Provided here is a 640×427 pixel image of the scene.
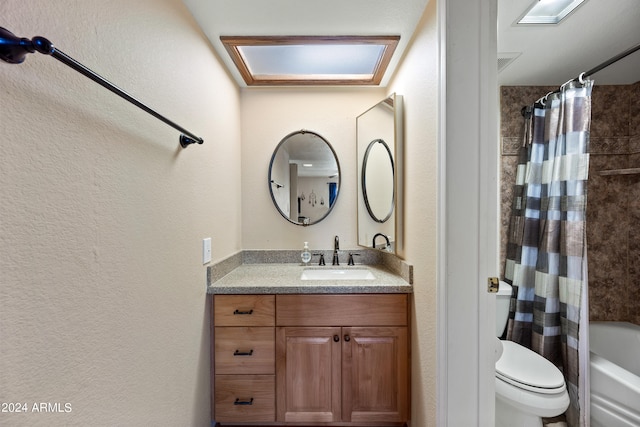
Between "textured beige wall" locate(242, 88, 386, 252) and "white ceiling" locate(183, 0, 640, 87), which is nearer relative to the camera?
"white ceiling" locate(183, 0, 640, 87)

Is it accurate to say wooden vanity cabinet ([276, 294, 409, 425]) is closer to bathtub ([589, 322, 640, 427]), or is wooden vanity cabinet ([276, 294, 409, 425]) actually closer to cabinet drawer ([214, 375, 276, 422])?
cabinet drawer ([214, 375, 276, 422])

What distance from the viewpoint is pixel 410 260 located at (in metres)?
1.40

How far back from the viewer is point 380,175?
1.74m

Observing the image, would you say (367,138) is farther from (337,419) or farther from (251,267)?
(337,419)

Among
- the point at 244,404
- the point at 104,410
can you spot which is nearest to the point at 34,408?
the point at 104,410

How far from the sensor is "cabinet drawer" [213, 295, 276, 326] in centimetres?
139

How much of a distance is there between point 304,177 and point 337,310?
1.04 meters

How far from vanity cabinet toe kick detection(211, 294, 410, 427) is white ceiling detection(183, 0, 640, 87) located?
1416mm

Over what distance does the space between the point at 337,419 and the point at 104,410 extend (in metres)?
1.14

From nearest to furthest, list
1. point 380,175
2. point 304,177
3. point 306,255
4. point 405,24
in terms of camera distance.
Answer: point 405,24 → point 380,175 → point 306,255 → point 304,177

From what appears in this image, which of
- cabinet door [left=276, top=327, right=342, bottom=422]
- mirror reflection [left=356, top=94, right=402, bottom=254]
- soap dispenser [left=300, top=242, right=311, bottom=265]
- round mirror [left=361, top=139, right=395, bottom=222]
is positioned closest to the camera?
cabinet door [left=276, top=327, right=342, bottom=422]

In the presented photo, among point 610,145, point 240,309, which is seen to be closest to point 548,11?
point 610,145

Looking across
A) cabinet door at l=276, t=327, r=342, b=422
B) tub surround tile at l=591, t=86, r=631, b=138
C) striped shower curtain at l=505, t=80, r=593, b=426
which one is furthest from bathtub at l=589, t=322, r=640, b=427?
tub surround tile at l=591, t=86, r=631, b=138

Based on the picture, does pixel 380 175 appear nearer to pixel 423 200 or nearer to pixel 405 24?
pixel 423 200
